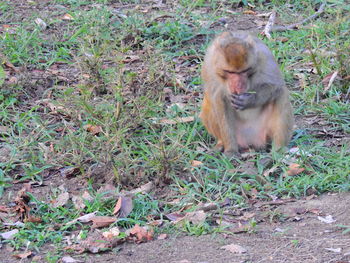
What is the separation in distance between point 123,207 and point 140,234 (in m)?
0.45

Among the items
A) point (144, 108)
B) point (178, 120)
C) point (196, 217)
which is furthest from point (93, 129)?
point (196, 217)

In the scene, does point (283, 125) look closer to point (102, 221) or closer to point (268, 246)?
point (268, 246)

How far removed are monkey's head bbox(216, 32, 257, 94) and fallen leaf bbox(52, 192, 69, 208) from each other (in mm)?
1618

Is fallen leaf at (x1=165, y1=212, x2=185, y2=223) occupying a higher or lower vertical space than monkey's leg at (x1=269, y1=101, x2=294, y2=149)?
lower

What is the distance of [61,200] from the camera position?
580cm

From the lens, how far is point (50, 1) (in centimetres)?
955

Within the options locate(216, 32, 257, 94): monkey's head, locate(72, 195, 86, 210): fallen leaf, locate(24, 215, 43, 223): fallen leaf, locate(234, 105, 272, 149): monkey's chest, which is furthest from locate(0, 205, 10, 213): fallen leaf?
locate(234, 105, 272, 149): monkey's chest

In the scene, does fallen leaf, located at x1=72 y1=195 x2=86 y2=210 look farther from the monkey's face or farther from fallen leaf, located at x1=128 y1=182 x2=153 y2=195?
the monkey's face

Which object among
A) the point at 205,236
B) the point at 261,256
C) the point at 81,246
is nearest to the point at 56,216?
the point at 81,246

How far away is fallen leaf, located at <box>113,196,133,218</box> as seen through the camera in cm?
555

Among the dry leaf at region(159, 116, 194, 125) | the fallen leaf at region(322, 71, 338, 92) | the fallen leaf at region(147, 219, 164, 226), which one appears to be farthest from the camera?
the fallen leaf at region(322, 71, 338, 92)

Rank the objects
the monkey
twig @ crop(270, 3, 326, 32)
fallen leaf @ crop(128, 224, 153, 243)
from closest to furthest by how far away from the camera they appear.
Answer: fallen leaf @ crop(128, 224, 153, 243) < the monkey < twig @ crop(270, 3, 326, 32)

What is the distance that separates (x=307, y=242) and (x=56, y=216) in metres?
1.88

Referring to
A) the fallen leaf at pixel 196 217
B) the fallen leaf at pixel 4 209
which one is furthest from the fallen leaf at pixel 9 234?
the fallen leaf at pixel 196 217
